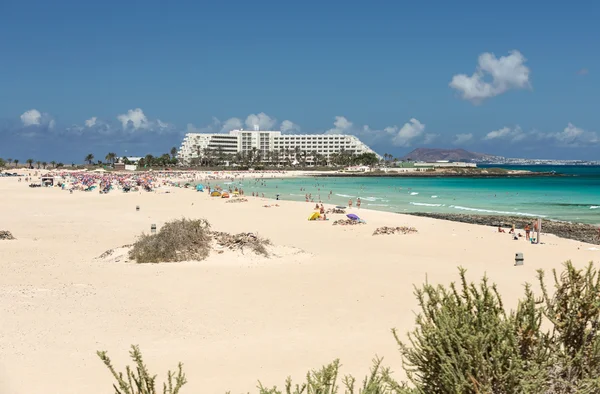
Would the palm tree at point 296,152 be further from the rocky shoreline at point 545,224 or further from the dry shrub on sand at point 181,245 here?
the dry shrub on sand at point 181,245

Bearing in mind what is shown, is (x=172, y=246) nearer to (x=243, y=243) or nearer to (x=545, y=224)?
(x=243, y=243)

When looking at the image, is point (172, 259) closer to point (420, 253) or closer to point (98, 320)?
point (98, 320)

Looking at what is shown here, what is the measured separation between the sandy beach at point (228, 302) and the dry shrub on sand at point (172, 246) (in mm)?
510

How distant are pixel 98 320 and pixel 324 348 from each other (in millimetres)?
4241

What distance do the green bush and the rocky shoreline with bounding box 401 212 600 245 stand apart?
20.1 meters

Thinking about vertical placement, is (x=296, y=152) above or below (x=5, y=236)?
above

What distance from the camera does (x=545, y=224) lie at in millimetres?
29344

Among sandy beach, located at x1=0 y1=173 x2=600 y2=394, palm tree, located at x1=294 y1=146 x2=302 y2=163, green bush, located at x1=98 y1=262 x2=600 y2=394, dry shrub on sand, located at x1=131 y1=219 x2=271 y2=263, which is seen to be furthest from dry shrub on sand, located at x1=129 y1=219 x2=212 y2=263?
palm tree, located at x1=294 y1=146 x2=302 y2=163

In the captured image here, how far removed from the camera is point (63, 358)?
8.01 metres

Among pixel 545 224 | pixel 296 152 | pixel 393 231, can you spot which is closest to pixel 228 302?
pixel 393 231

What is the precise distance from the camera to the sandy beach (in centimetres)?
787

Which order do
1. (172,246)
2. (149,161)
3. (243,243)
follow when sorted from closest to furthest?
(172,246)
(243,243)
(149,161)

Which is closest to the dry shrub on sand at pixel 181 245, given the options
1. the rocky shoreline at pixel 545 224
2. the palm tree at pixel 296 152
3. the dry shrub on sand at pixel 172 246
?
the dry shrub on sand at pixel 172 246

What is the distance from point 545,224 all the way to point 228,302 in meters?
23.2
